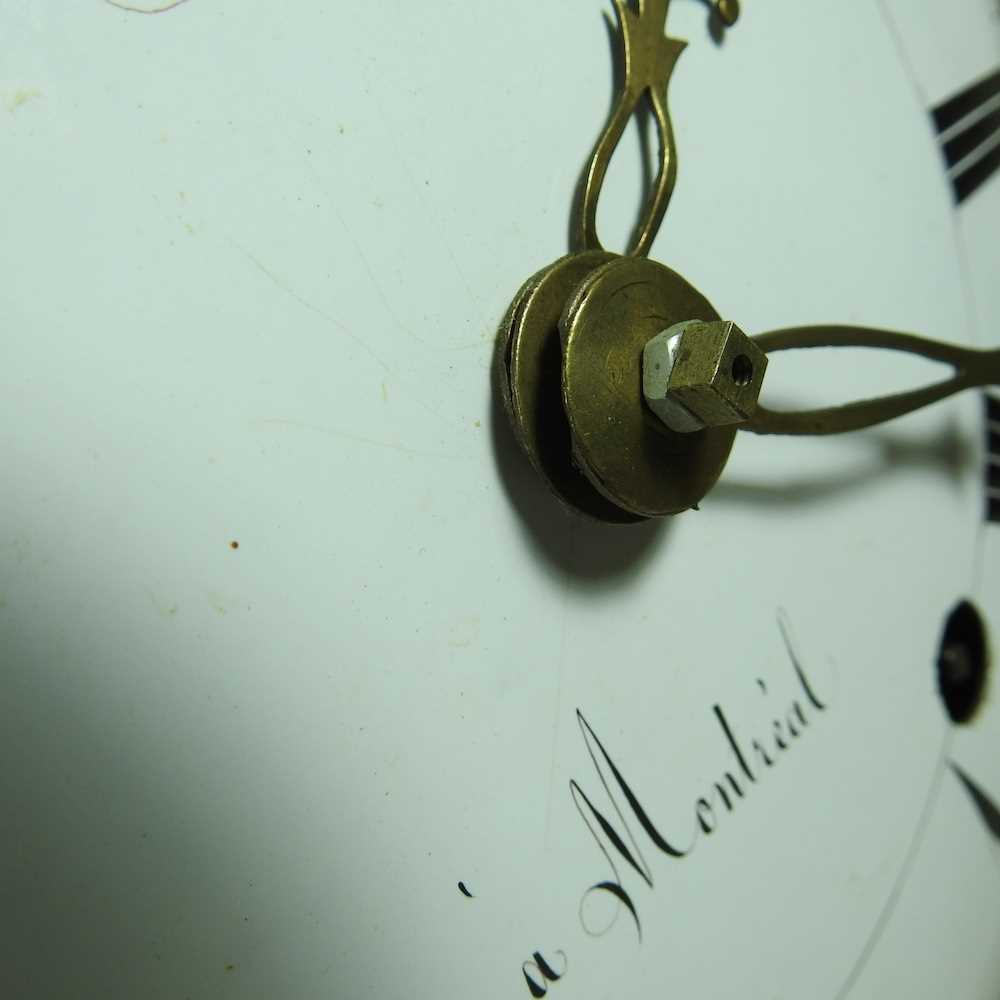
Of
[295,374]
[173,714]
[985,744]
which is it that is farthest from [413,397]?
[985,744]

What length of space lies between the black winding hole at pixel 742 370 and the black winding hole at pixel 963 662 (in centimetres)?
38

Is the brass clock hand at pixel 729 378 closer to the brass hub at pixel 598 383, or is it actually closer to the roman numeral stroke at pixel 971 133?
the brass hub at pixel 598 383

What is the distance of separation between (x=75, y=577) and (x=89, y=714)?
46 mm

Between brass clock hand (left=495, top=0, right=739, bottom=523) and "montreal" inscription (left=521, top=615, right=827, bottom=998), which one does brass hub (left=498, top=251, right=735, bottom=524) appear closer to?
brass clock hand (left=495, top=0, right=739, bottom=523)

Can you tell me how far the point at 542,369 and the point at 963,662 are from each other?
1.47 feet

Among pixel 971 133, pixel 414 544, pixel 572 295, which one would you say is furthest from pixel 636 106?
pixel 971 133

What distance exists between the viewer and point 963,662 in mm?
720

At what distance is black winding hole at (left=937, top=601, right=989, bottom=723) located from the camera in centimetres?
70

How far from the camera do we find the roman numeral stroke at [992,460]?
746 millimetres

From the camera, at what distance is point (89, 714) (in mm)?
341

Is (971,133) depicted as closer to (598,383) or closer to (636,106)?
(636,106)

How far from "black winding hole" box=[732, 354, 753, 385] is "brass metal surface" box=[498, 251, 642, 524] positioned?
0.07m

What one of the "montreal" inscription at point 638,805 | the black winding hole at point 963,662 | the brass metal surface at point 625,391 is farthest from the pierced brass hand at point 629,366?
the black winding hole at point 963,662

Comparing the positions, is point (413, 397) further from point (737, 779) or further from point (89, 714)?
point (737, 779)
